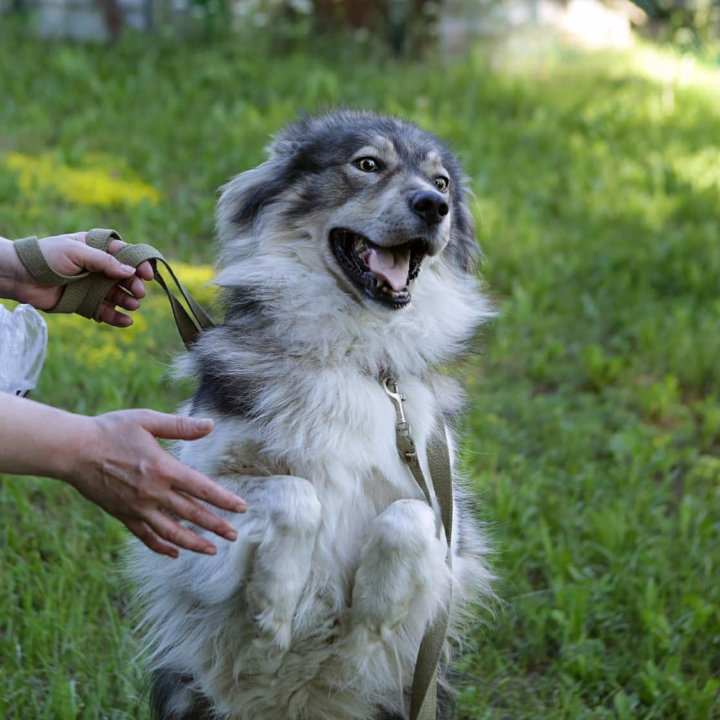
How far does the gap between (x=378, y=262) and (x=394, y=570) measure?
931 millimetres

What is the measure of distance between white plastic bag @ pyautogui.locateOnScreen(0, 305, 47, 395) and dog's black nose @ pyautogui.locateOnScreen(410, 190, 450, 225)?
112cm

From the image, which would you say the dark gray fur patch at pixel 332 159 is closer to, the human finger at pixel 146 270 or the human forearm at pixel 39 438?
the human finger at pixel 146 270

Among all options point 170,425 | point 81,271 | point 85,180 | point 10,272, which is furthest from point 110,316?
point 85,180

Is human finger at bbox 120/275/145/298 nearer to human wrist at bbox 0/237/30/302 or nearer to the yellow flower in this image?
human wrist at bbox 0/237/30/302

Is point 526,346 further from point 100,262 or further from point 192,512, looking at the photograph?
point 192,512

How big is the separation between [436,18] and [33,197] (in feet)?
15.8

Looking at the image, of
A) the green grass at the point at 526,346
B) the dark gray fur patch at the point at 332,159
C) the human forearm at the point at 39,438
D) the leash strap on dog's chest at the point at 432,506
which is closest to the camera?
the human forearm at the point at 39,438

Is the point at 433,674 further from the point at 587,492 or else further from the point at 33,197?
the point at 33,197

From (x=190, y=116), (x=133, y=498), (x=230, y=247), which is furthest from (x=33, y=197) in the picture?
(x=133, y=498)

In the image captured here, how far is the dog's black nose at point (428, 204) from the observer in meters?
3.09

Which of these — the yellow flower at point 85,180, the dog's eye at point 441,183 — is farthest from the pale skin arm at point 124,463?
the yellow flower at point 85,180

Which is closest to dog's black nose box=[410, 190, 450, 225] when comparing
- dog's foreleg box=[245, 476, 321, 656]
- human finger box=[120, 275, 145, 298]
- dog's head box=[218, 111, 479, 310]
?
dog's head box=[218, 111, 479, 310]

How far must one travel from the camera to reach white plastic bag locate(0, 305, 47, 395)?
2.96 metres

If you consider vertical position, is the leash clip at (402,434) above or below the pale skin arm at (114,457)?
below
